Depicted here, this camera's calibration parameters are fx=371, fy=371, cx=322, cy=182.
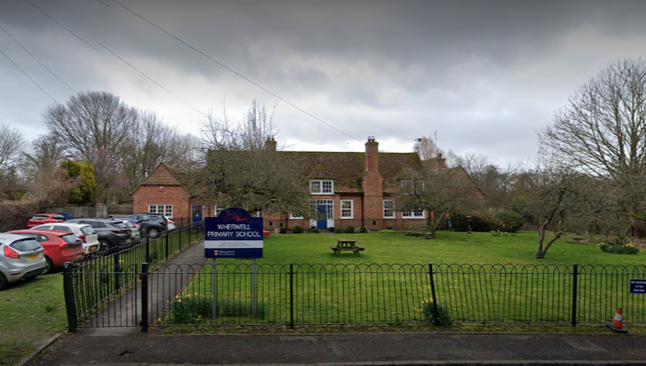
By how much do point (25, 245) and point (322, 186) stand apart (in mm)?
23382

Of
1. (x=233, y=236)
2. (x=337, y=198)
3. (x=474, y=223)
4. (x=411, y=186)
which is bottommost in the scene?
(x=474, y=223)

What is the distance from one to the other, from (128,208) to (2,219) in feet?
48.7

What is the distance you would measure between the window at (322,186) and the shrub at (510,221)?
14451 mm

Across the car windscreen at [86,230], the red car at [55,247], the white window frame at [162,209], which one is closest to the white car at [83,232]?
the car windscreen at [86,230]

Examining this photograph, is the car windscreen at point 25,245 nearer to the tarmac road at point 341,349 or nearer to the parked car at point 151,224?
the tarmac road at point 341,349

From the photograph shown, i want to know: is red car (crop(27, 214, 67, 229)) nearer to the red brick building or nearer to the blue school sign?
the red brick building

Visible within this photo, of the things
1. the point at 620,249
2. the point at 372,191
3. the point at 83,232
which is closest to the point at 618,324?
the point at 620,249

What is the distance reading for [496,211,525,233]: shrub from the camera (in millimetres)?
30922

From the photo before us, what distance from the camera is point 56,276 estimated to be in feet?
38.0

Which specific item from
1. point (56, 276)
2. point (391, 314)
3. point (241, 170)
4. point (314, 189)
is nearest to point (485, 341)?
point (391, 314)

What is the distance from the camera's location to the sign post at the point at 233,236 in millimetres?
7613

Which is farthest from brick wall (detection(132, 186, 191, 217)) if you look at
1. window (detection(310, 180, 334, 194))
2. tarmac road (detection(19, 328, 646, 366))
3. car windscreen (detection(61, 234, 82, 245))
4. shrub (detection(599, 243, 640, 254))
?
shrub (detection(599, 243, 640, 254))

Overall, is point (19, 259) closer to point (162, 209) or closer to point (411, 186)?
point (411, 186)

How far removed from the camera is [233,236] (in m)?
7.68
